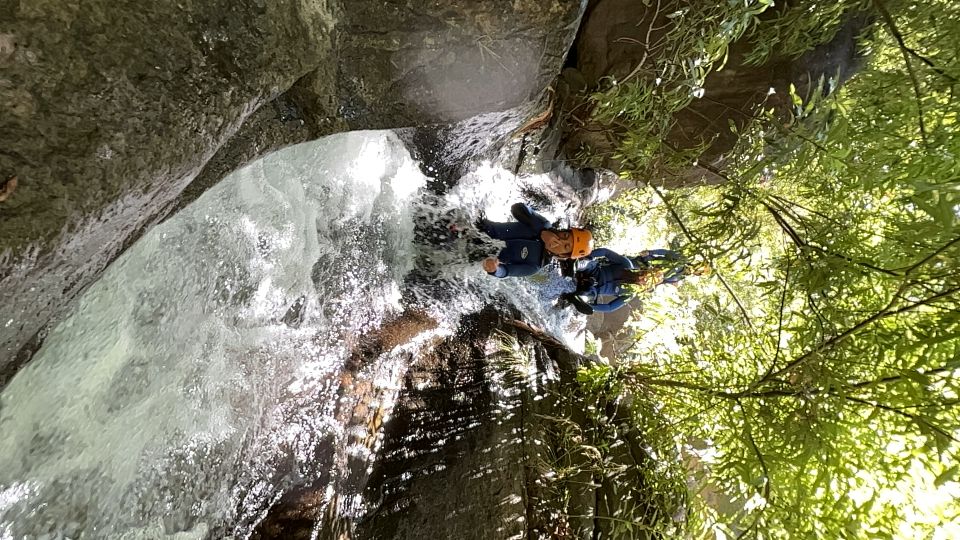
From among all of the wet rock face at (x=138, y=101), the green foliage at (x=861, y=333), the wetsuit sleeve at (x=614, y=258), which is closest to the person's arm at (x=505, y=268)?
the wetsuit sleeve at (x=614, y=258)

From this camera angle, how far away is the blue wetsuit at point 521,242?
5.08 meters

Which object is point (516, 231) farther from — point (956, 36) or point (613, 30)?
point (956, 36)

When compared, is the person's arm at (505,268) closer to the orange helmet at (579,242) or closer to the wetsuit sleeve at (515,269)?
the wetsuit sleeve at (515,269)

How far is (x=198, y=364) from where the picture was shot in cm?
287

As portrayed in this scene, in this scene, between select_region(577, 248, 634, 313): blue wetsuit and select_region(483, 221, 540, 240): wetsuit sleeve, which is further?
select_region(577, 248, 634, 313): blue wetsuit

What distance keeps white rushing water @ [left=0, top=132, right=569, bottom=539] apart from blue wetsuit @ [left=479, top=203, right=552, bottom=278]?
1005 mm

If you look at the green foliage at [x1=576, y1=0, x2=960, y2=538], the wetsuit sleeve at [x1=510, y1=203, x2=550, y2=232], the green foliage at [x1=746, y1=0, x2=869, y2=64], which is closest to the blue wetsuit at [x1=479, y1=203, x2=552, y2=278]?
the wetsuit sleeve at [x1=510, y1=203, x2=550, y2=232]

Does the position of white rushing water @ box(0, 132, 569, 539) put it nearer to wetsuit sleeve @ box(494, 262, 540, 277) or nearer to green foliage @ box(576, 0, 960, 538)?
wetsuit sleeve @ box(494, 262, 540, 277)

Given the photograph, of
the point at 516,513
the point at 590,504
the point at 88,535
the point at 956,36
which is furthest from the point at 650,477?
the point at 88,535

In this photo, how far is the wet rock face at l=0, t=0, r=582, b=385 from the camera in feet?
4.51

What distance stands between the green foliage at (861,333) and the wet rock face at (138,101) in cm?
200

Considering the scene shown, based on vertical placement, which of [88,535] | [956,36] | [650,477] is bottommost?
[650,477]

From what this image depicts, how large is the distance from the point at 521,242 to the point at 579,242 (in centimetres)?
59

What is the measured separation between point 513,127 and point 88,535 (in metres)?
3.78
